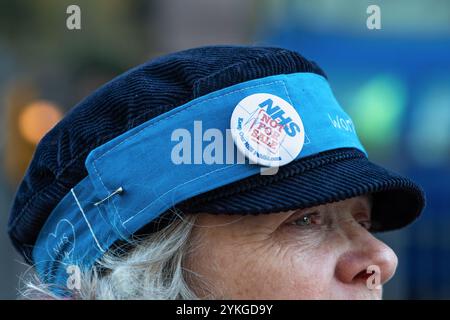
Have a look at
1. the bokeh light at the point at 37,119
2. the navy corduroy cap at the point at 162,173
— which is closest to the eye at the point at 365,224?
the navy corduroy cap at the point at 162,173

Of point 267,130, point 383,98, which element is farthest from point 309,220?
point 383,98

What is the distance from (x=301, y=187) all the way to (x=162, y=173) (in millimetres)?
313

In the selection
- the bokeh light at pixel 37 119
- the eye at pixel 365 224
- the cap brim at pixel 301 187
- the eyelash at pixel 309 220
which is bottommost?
the bokeh light at pixel 37 119

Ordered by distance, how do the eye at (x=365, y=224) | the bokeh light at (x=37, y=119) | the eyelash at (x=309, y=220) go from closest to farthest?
1. the eyelash at (x=309, y=220)
2. the eye at (x=365, y=224)
3. the bokeh light at (x=37, y=119)

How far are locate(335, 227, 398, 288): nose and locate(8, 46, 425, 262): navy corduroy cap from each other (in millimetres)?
134

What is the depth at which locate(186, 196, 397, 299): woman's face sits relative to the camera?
1424 mm

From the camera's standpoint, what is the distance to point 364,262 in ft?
4.89

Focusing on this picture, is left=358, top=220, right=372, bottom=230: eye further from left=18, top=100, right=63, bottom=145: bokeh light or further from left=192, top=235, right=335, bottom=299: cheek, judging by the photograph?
left=18, top=100, right=63, bottom=145: bokeh light

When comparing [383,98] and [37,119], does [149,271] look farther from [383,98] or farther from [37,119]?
[37,119]

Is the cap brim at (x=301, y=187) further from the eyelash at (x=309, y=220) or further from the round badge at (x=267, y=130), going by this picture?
the eyelash at (x=309, y=220)

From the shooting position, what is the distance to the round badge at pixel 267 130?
141cm

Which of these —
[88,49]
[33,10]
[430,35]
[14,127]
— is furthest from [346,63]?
[33,10]

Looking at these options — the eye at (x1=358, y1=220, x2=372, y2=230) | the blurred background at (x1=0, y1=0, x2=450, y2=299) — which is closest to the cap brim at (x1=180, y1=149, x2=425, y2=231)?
the eye at (x1=358, y1=220, x2=372, y2=230)
